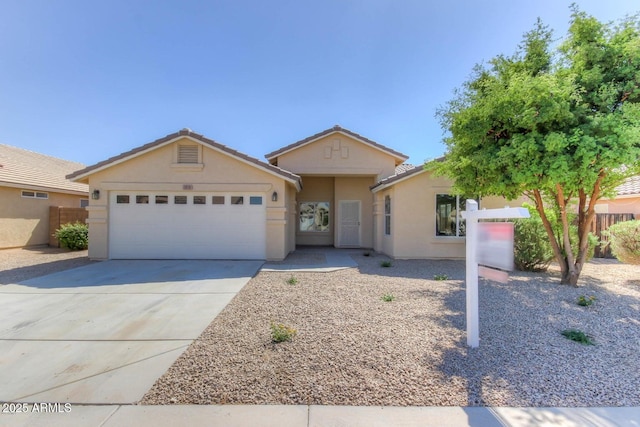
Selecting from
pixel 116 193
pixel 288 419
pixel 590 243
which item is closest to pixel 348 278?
pixel 288 419

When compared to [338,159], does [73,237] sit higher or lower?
lower

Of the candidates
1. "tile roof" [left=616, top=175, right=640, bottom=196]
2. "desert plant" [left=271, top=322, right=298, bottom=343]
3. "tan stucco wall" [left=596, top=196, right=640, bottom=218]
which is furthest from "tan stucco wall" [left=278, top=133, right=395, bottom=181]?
"tan stucco wall" [left=596, top=196, right=640, bottom=218]

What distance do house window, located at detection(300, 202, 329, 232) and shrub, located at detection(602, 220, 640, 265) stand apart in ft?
38.8

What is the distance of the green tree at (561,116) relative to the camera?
6.04m

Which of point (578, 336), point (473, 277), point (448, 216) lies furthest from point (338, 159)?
point (578, 336)

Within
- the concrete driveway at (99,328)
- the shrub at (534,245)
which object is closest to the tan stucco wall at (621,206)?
the shrub at (534,245)

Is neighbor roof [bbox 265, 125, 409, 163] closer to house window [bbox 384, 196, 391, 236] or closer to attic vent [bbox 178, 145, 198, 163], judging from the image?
house window [bbox 384, 196, 391, 236]

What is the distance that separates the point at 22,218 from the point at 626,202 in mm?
31177

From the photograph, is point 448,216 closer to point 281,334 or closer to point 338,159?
point 338,159

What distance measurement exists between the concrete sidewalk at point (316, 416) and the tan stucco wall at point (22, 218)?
1694 centimetres

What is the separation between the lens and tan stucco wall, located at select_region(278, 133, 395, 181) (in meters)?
15.1

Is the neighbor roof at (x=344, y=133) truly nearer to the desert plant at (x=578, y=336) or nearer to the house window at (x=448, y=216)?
the house window at (x=448, y=216)

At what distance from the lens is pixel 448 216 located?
12.3m

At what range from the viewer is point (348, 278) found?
8648mm
